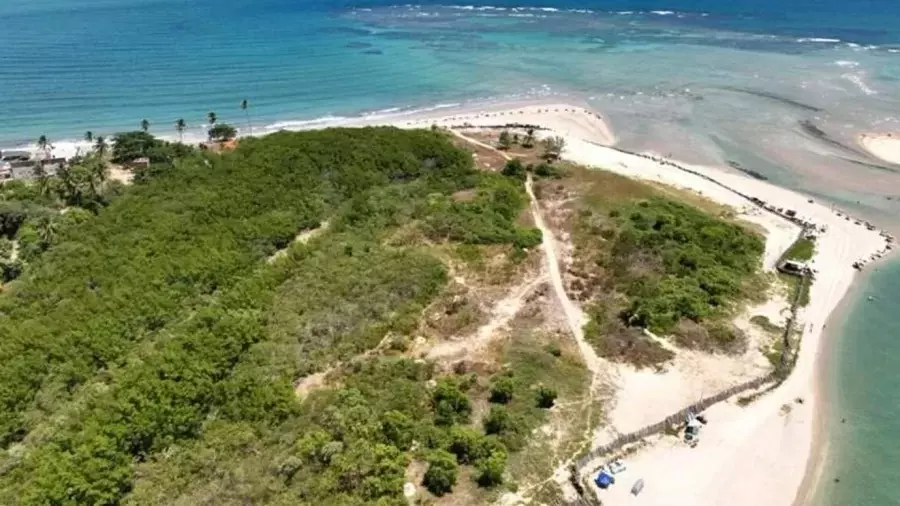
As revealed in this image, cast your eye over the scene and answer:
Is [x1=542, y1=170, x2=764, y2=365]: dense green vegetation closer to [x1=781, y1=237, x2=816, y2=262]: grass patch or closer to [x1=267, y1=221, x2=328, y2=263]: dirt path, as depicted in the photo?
Result: [x1=781, y1=237, x2=816, y2=262]: grass patch

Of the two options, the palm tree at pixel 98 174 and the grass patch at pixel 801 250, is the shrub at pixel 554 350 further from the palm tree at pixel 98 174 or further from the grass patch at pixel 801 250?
the palm tree at pixel 98 174

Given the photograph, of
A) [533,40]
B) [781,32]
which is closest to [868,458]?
[533,40]

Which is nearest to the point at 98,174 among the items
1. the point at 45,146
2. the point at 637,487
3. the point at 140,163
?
the point at 140,163

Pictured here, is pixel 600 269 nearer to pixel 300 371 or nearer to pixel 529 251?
pixel 529 251

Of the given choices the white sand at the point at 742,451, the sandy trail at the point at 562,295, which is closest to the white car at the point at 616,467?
the white sand at the point at 742,451

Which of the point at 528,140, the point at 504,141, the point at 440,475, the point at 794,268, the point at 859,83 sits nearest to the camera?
the point at 440,475

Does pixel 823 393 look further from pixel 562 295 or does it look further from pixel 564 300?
pixel 562 295

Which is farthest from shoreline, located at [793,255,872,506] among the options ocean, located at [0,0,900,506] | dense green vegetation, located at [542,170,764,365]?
dense green vegetation, located at [542,170,764,365]
